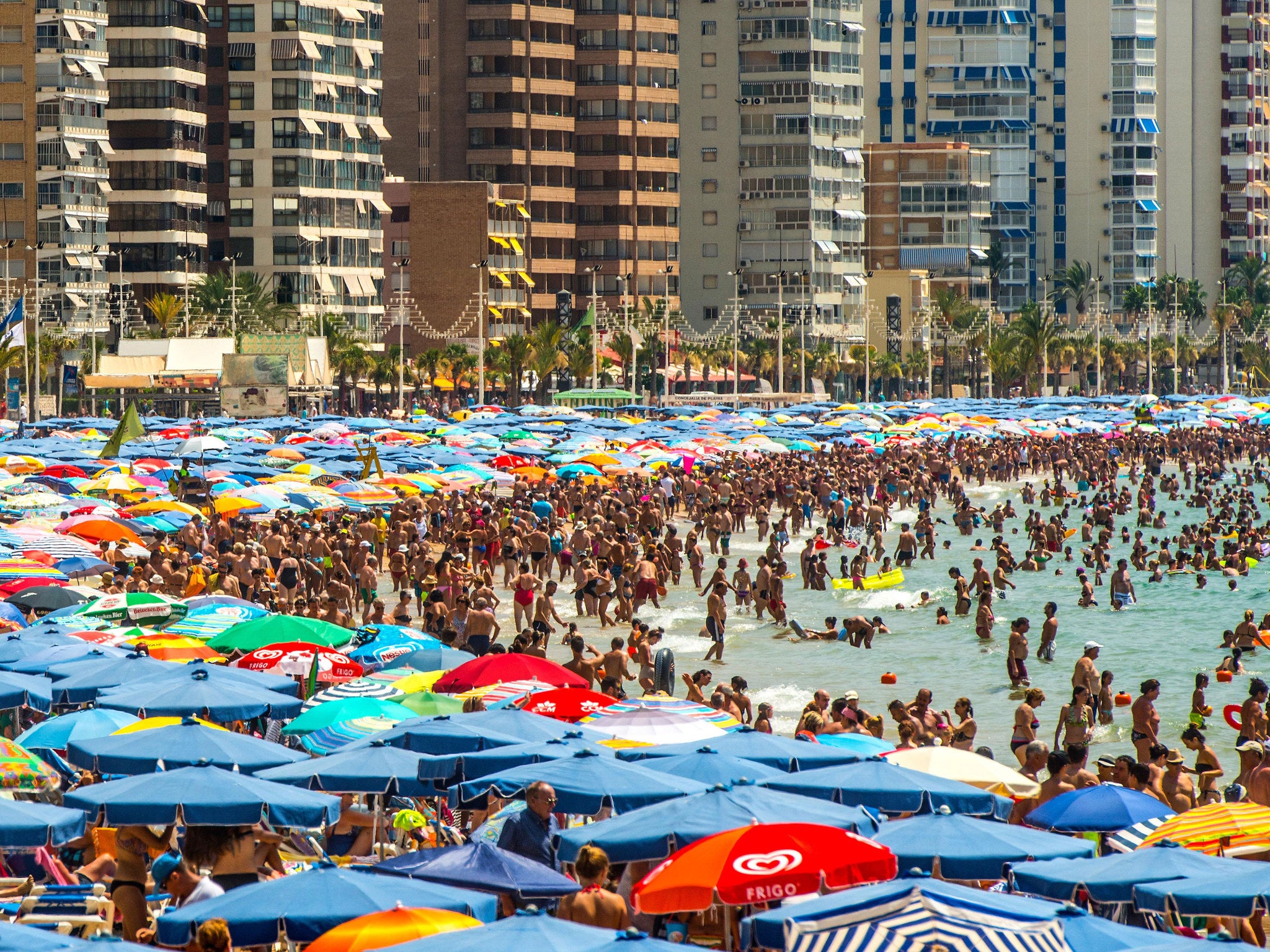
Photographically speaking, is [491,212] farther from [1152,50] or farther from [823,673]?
[823,673]

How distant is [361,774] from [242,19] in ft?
293

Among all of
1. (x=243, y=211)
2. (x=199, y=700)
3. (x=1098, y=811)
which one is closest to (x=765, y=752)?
(x=1098, y=811)

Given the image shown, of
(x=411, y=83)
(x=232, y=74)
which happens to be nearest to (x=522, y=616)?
(x=232, y=74)

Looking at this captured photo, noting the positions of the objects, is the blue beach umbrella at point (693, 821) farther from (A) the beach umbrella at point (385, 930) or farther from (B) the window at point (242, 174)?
(B) the window at point (242, 174)

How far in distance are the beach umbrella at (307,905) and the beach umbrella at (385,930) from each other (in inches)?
6.2

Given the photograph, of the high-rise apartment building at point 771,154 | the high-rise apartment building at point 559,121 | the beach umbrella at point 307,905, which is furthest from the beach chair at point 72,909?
the high-rise apartment building at point 771,154

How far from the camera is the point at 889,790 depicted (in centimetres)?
1205

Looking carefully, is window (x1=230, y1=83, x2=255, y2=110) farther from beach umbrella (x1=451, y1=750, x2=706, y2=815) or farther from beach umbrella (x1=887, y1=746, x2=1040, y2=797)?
beach umbrella (x1=451, y1=750, x2=706, y2=815)

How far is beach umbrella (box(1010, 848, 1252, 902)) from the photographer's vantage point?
969cm

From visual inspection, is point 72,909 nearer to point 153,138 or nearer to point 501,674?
point 501,674

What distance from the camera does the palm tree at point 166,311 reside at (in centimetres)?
8494

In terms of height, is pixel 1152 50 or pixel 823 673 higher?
pixel 1152 50

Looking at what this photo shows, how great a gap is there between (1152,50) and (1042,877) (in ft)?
481

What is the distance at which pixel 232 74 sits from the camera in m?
95.2
